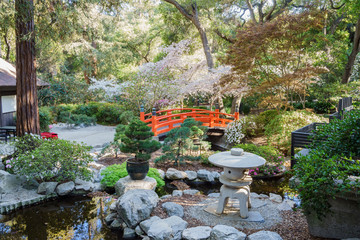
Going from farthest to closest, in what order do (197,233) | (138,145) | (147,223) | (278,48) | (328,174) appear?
(278,48)
(138,145)
(147,223)
(197,233)
(328,174)

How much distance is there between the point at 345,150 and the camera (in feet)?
14.2

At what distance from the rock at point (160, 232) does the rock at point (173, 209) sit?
57 centimetres

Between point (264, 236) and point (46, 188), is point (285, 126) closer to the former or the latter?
point (264, 236)

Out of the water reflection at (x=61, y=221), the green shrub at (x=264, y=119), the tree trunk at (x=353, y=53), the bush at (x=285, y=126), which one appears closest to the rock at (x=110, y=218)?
the water reflection at (x=61, y=221)

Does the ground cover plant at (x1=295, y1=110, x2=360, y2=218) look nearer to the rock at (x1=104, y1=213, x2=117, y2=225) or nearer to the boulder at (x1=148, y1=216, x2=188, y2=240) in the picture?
the boulder at (x1=148, y1=216, x2=188, y2=240)

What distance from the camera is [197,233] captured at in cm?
454

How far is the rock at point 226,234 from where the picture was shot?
4.33 meters

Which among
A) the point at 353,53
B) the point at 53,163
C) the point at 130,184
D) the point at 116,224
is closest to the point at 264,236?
the point at 116,224

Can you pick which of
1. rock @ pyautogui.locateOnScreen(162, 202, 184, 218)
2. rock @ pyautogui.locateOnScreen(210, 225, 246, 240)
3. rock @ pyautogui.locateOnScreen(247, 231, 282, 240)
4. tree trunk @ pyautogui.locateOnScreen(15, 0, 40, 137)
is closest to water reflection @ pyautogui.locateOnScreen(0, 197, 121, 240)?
rock @ pyautogui.locateOnScreen(162, 202, 184, 218)

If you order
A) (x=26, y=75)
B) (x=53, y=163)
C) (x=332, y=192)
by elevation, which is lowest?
(x=53, y=163)

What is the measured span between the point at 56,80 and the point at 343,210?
19.3 meters

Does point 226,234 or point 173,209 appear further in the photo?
point 173,209

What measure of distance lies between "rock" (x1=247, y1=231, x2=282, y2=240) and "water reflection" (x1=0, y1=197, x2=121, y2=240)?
2392mm

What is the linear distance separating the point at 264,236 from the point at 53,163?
4.97 m
